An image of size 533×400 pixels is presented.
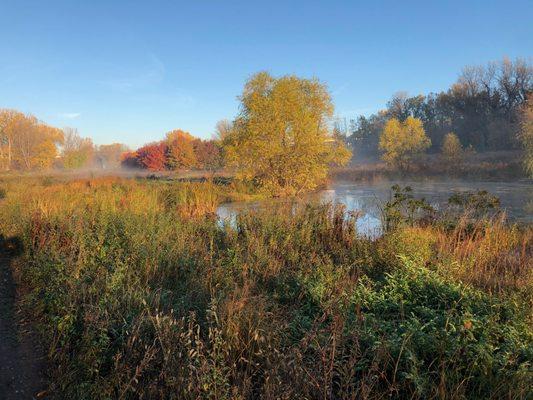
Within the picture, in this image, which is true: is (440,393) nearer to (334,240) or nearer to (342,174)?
(334,240)

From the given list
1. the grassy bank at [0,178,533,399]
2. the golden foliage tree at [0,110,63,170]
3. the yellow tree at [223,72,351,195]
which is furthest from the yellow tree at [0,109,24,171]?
the grassy bank at [0,178,533,399]

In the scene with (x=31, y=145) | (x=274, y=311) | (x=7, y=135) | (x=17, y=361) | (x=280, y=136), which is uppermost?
(x=7, y=135)

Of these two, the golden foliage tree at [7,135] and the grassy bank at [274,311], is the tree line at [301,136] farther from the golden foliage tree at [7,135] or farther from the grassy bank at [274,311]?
the grassy bank at [274,311]

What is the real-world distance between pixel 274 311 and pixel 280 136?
1993cm

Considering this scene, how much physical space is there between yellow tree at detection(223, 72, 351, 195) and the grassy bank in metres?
14.6

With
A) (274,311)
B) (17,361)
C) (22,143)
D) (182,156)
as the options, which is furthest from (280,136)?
(22,143)

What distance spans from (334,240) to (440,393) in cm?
561

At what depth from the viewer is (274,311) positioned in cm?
456

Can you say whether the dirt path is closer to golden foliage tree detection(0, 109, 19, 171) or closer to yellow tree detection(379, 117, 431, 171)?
yellow tree detection(379, 117, 431, 171)

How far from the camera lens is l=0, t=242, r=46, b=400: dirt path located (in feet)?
11.8

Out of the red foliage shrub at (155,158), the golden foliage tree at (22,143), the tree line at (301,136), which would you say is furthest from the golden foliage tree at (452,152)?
the golden foliage tree at (22,143)

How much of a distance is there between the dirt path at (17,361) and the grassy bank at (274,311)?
177 millimetres

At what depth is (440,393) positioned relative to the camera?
2.86 metres

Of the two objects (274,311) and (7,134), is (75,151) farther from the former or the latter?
(274,311)
